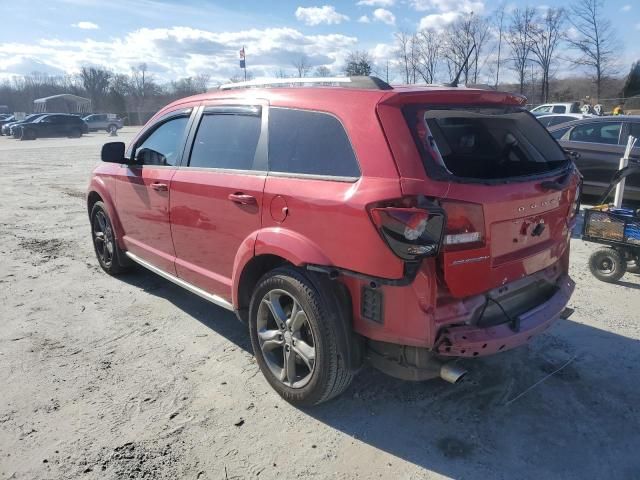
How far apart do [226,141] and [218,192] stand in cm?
42

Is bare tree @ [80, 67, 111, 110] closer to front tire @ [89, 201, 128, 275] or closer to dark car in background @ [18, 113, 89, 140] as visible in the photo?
dark car in background @ [18, 113, 89, 140]

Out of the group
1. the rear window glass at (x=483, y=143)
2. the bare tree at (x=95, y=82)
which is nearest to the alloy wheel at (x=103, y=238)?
the rear window glass at (x=483, y=143)

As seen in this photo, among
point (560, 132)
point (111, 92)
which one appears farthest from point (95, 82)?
point (560, 132)

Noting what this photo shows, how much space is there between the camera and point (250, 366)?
3.64 m

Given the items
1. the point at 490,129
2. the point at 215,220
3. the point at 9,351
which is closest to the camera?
the point at 490,129

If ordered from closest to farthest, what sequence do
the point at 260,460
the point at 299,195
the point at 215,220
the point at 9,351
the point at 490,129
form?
the point at 260,460, the point at 299,195, the point at 490,129, the point at 215,220, the point at 9,351

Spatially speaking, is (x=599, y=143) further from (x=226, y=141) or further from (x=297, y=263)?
(x=297, y=263)

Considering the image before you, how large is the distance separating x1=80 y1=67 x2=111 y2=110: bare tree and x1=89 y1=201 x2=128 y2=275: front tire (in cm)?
8927

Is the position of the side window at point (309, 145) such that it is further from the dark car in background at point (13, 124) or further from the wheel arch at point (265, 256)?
the dark car in background at point (13, 124)

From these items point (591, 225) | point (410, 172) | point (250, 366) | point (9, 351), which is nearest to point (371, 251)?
point (410, 172)

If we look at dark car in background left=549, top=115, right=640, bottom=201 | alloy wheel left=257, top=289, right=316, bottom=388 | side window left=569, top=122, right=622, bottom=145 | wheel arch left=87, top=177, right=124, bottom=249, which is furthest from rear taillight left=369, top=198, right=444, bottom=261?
side window left=569, top=122, right=622, bottom=145

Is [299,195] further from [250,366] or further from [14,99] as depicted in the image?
[14,99]

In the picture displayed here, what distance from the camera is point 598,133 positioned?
8648 mm

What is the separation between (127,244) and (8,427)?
2.28 metres
